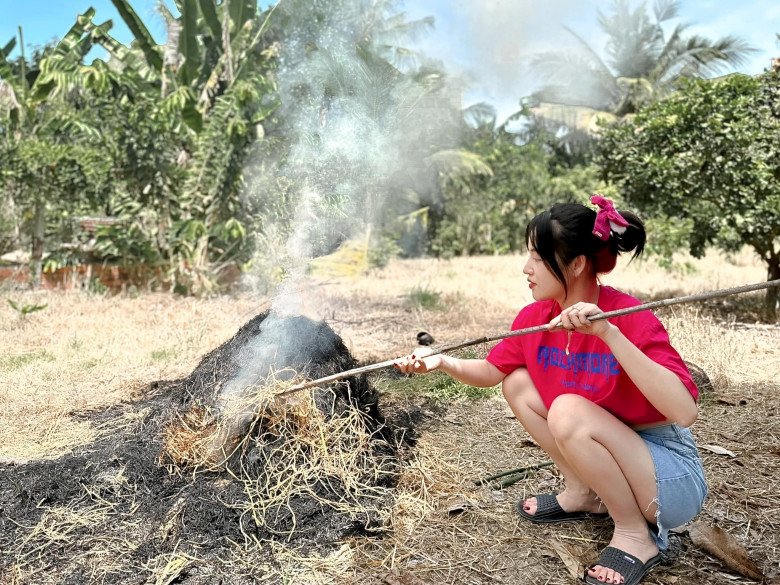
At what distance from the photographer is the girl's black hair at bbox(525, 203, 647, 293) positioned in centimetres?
196

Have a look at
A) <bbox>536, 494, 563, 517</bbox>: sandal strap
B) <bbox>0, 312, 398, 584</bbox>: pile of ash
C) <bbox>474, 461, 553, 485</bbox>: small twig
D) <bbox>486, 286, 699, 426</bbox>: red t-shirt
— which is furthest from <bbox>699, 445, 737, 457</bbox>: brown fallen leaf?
<bbox>0, 312, 398, 584</bbox>: pile of ash

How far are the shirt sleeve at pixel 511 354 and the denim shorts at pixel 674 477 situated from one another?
0.48 m

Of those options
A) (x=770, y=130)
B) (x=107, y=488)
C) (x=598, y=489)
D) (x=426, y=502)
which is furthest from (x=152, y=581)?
(x=770, y=130)

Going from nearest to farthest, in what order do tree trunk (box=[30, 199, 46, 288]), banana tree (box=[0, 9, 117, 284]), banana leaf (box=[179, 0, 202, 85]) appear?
1. banana tree (box=[0, 9, 117, 284])
2. tree trunk (box=[30, 199, 46, 288])
3. banana leaf (box=[179, 0, 202, 85])

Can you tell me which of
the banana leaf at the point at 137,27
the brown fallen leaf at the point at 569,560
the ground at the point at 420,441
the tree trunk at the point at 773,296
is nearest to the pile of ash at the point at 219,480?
the ground at the point at 420,441

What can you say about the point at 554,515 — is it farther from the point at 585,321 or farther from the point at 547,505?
the point at 585,321

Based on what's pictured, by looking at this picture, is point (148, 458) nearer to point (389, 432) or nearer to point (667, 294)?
point (389, 432)

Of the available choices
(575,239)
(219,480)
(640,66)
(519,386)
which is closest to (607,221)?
(575,239)

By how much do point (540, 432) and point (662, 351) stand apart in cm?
55

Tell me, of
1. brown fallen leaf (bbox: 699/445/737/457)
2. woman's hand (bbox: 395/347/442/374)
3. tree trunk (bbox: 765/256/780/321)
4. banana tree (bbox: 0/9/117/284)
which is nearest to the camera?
woman's hand (bbox: 395/347/442/374)

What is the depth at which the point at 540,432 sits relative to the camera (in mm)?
2244

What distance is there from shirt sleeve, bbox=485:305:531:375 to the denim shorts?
48cm

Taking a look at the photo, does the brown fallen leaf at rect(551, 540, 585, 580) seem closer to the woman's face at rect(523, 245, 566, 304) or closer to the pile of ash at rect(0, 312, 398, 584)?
the pile of ash at rect(0, 312, 398, 584)

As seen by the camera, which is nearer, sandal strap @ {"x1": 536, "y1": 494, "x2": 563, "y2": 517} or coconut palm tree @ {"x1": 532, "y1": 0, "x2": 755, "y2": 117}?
sandal strap @ {"x1": 536, "y1": 494, "x2": 563, "y2": 517}
